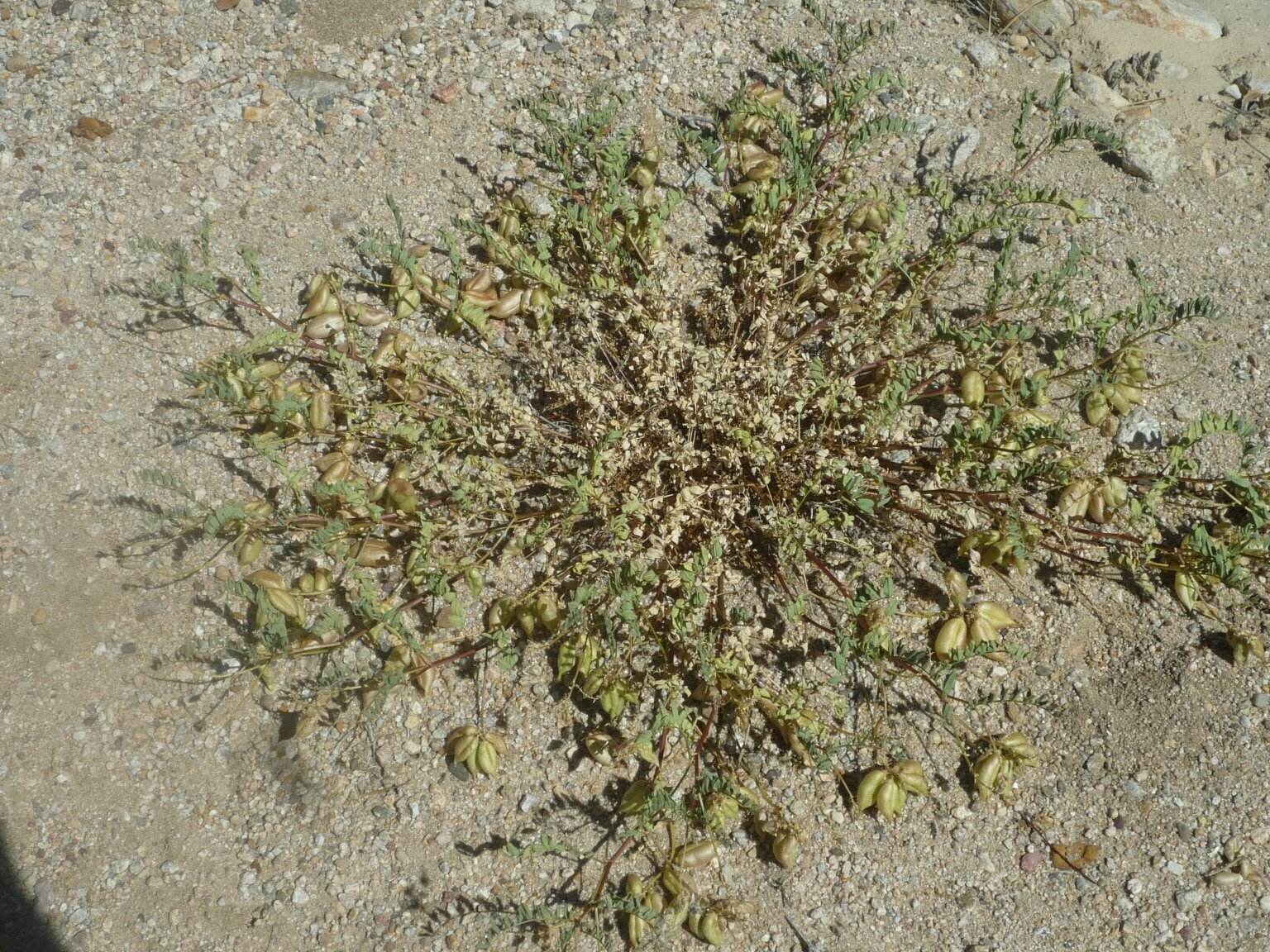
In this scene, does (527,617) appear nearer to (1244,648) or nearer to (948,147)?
(1244,648)

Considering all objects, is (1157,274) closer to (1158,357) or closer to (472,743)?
(1158,357)

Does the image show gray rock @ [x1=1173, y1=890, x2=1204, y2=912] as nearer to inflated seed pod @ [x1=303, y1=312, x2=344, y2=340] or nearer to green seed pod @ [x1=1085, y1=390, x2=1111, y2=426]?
green seed pod @ [x1=1085, y1=390, x2=1111, y2=426]

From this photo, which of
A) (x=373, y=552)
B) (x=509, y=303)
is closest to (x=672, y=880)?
(x=373, y=552)

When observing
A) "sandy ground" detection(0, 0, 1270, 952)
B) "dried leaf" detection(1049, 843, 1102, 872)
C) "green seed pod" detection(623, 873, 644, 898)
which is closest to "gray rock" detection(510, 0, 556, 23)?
"sandy ground" detection(0, 0, 1270, 952)

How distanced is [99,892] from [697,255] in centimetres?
269

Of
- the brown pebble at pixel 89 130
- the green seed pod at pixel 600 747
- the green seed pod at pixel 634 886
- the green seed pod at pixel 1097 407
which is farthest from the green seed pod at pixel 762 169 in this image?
the brown pebble at pixel 89 130

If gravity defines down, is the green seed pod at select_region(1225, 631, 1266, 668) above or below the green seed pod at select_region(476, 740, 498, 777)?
above

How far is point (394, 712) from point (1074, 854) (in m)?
1.96

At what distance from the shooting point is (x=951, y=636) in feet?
9.04

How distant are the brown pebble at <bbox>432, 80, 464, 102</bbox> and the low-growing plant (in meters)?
0.56

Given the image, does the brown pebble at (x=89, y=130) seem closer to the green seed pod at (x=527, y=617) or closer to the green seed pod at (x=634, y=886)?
the green seed pod at (x=527, y=617)

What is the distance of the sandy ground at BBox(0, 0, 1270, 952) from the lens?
262 centimetres

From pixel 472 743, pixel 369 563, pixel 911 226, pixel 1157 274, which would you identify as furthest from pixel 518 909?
pixel 1157 274

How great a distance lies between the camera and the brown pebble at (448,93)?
12.2 ft
